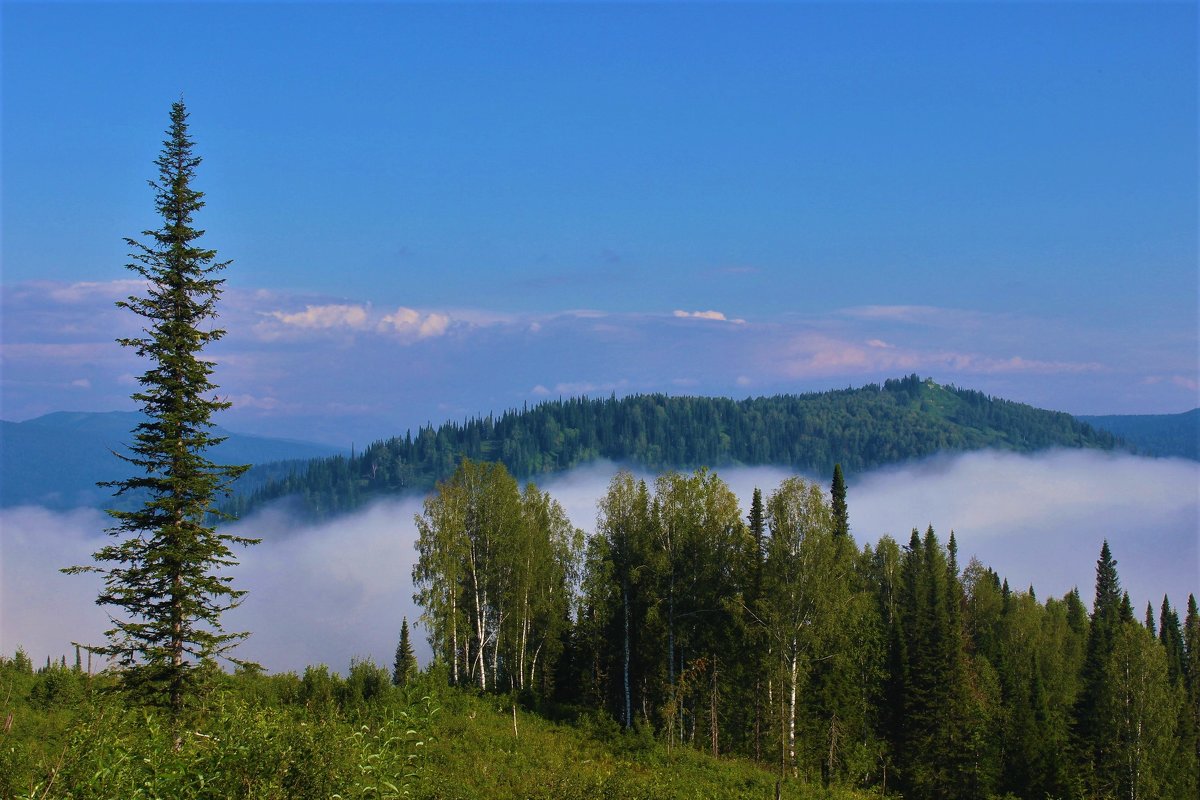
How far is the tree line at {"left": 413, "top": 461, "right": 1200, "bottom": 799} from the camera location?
142 ft

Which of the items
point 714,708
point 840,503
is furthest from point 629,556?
point 840,503

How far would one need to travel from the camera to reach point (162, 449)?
24.6m

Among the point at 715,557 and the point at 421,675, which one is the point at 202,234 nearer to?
the point at 421,675

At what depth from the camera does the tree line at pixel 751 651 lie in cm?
4334

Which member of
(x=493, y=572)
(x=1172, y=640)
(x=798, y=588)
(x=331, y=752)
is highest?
(x=331, y=752)

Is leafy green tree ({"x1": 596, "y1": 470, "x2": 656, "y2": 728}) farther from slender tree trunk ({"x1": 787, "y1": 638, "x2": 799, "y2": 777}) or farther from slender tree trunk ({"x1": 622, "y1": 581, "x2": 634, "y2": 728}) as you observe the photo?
slender tree trunk ({"x1": 787, "y1": 638, "x2": 799, "y2": 777})

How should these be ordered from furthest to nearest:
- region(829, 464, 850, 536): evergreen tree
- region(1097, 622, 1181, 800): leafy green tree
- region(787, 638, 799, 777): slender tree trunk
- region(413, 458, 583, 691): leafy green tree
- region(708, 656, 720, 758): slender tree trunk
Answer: region(829, 464, 850, 536): evergreen tree, region(1097, 622, 1181, 800): leafy green tree, region(413, 458, 583, 691): leafy green tree, region(708, 656, 720, 758): slender tree trunk, region(787, 638, 799, 777): slender tree trunk

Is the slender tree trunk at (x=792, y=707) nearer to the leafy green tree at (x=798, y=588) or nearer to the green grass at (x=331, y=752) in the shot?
the leafy green tree at (x=798, y=588)

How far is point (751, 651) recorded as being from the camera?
44.2 metres

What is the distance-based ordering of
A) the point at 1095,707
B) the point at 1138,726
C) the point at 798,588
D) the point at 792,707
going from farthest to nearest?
the point at 1095,707
the point at 1138,726
the point at 798,588
the point at 792,707

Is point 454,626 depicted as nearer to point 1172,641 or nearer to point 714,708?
point 714,708

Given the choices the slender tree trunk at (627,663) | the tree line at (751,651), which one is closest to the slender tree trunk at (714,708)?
the tree line at (751,651)

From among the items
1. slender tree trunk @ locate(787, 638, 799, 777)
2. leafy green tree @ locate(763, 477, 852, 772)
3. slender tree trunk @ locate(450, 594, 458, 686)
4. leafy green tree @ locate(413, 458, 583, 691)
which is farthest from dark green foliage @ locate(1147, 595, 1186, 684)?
slender tree trunk @ locate(450, 594, 458, 686)

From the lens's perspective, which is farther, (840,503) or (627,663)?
(840,503)
